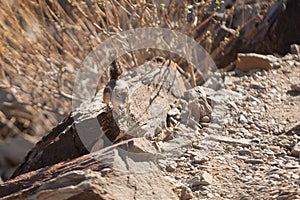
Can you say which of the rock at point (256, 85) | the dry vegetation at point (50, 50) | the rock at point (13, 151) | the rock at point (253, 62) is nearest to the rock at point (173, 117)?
the rock at point (256, 85)

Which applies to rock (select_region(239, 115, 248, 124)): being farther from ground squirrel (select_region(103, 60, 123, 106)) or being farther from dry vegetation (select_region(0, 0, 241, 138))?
dry vegetation (select_region(0, 0, 241, 138))

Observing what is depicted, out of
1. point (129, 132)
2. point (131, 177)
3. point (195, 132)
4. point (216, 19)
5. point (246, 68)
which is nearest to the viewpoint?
point (131, 177)

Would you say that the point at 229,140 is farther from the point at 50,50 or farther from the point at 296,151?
the point at 50,50

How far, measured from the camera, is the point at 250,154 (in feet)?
9.88

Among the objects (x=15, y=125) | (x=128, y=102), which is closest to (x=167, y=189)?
(x=128, y=102)

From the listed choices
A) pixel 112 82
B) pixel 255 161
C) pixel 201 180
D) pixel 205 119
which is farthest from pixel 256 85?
pixel 201 180

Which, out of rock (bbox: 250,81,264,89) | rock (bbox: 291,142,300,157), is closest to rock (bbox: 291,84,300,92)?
rock (bbox: 250,81,264,89)

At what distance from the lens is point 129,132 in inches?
122

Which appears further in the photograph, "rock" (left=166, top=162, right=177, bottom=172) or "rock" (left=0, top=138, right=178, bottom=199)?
"rock" (left=166, top=162, right=177, bottom=172)

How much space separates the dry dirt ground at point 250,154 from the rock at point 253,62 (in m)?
0.30

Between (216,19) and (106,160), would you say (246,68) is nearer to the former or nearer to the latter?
(216,19)

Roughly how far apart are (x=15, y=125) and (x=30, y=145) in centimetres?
30

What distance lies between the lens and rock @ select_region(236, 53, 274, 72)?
4395 millimetres

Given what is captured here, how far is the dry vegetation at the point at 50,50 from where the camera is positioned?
4.46 meters
